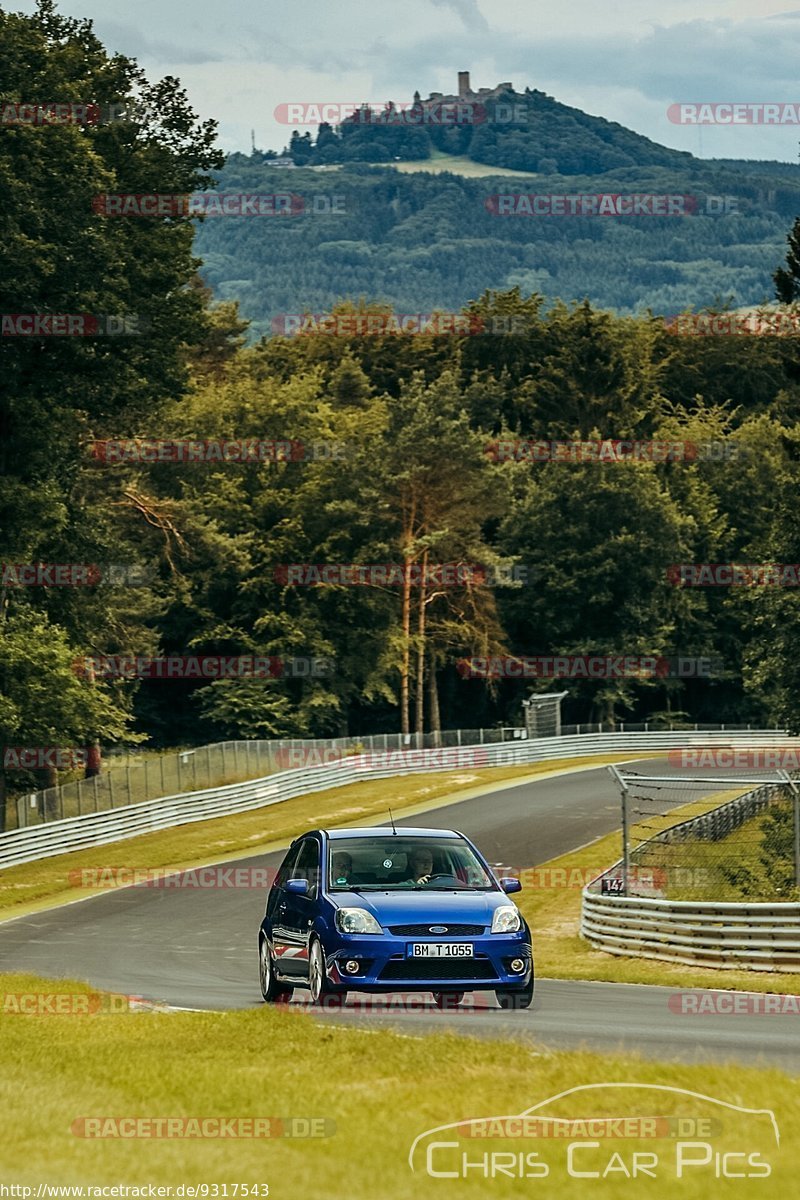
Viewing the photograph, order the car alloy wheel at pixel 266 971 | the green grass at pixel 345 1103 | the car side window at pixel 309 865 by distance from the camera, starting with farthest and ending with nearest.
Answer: the car alloy wheel at pixel 266 971 → the car side window at pixel 309 865 → the green grass at pixel 345 1103

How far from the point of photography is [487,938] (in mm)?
15883

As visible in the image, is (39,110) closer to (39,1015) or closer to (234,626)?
(39,1015)

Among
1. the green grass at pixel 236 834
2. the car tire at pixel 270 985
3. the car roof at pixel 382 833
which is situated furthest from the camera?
the green grass at pixel 236 834

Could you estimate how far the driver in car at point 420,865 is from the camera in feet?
55.4

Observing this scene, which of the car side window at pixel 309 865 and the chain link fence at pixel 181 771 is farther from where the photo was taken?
the chain link fence at pixel 181 771

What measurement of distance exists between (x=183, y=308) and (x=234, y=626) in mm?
40770

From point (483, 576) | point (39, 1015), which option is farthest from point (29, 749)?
point (483, 576)

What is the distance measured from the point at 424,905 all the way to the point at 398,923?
0.31 m

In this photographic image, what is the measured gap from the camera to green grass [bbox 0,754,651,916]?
4275cm

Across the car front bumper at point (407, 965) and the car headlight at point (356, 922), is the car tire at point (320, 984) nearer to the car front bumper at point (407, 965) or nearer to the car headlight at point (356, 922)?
the car front bumper at point (407, 965)

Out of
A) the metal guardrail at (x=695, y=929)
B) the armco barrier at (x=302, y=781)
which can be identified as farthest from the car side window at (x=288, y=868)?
the armco barrier at (x=302, y=781)

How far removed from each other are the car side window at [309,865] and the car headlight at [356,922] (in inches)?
30.1

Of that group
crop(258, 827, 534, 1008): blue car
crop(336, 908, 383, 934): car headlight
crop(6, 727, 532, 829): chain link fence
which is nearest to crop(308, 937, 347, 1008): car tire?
crop(258, 827, 534, 1008): blue car

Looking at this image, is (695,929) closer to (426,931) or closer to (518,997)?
(518,997)
